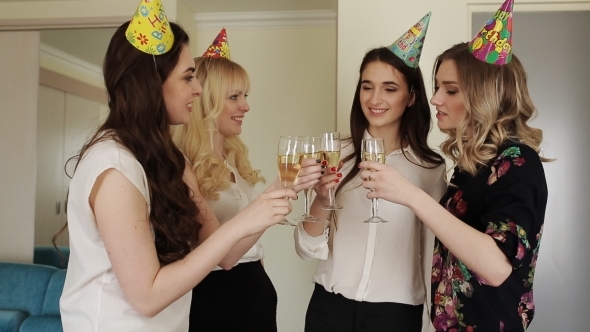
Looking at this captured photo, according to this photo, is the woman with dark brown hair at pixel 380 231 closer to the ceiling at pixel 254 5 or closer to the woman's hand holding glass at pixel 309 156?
the woman's hand holding glass at pixel 309 156

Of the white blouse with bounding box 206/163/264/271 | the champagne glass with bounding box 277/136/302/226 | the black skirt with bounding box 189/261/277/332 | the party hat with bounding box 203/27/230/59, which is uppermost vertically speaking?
the party hat with bounding box 203/27/230/59

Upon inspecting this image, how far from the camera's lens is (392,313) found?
1.68 metres

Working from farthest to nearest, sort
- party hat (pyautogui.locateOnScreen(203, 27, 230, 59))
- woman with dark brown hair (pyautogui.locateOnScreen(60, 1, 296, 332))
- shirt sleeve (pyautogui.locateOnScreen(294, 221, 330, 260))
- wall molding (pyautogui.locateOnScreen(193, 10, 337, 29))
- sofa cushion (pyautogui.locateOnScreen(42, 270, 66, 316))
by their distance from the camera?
1. wall molding (pyautogui.locateOnScreen(193, 10, 337, 29))
2. sofa cushion (pyautogui.locateOnScreen(42, 270, 66, 316))
3. party hat (pyautogui.locateOnScreen(203, 27, 230, 59))
4. shirt sleeve (pyautogui.locateOnScreen(294, 221, 330, 260))
5. woman with dark brown hair (pyautogui.locateOnScreen(60, 1, 296, 332))

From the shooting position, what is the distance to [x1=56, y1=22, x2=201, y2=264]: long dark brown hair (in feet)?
4.06

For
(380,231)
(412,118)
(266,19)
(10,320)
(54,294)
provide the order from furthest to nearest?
(266,19), (54,294), (10,320), (412,118), (380,231)

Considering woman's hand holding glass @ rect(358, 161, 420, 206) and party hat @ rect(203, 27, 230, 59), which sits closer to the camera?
woman's hand holding glass @ rect(358, 161, 420, 206)

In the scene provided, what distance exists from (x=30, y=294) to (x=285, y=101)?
2113 mm

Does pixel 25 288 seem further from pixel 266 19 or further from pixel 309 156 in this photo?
pixel 309 156

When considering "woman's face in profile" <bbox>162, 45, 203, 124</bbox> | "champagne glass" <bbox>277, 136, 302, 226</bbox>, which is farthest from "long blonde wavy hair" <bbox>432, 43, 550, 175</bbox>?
"woman's face in profile" <bbox>162, 45, 203, 124</bbox>

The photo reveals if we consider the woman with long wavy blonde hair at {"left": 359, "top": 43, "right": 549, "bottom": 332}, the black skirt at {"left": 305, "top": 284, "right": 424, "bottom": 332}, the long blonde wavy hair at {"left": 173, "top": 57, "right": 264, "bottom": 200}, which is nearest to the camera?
the woman with long wavy blonde hair at {"left": 359, "top": 43, "right": 549, "bottom": 332}

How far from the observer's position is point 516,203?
1.25 meters

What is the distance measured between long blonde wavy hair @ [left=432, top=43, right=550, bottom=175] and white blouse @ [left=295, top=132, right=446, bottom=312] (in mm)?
369

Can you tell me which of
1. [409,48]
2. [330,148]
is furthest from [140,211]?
[409,48]

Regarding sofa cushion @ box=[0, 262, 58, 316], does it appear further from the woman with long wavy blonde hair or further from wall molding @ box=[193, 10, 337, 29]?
the woman with long wavy blonde hair
